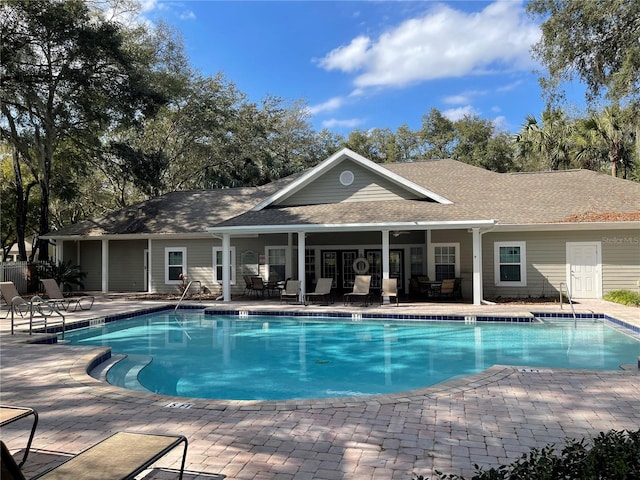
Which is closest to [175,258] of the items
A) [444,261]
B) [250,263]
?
[250,263]

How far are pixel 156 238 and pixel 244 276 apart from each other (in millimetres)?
4942

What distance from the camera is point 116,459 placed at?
2996 mm

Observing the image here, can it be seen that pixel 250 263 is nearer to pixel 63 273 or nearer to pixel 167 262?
pixel 167 262

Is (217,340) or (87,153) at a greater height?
(87,153)

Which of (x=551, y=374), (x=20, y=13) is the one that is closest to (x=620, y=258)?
(x=551, y=374)

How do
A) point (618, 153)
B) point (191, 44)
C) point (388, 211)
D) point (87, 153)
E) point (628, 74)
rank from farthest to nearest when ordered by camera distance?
point (191, 44) → point (618, 153) → point (87, 153) → point (388, 211) → point (628, 74)

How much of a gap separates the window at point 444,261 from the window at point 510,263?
152 cm

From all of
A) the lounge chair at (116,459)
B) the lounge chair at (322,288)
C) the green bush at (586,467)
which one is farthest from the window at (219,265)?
the green bush at (586,467)

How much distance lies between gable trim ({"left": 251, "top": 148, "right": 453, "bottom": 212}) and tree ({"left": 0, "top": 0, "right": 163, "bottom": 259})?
26.2ft

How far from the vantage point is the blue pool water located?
788cm

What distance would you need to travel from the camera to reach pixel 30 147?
2208 centimetres

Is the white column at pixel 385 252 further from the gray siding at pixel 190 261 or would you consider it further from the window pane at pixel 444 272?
the gray siding at pixel 190 261

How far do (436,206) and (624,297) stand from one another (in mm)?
6772

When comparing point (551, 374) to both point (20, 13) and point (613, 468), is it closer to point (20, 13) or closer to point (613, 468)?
point (613, 468)
